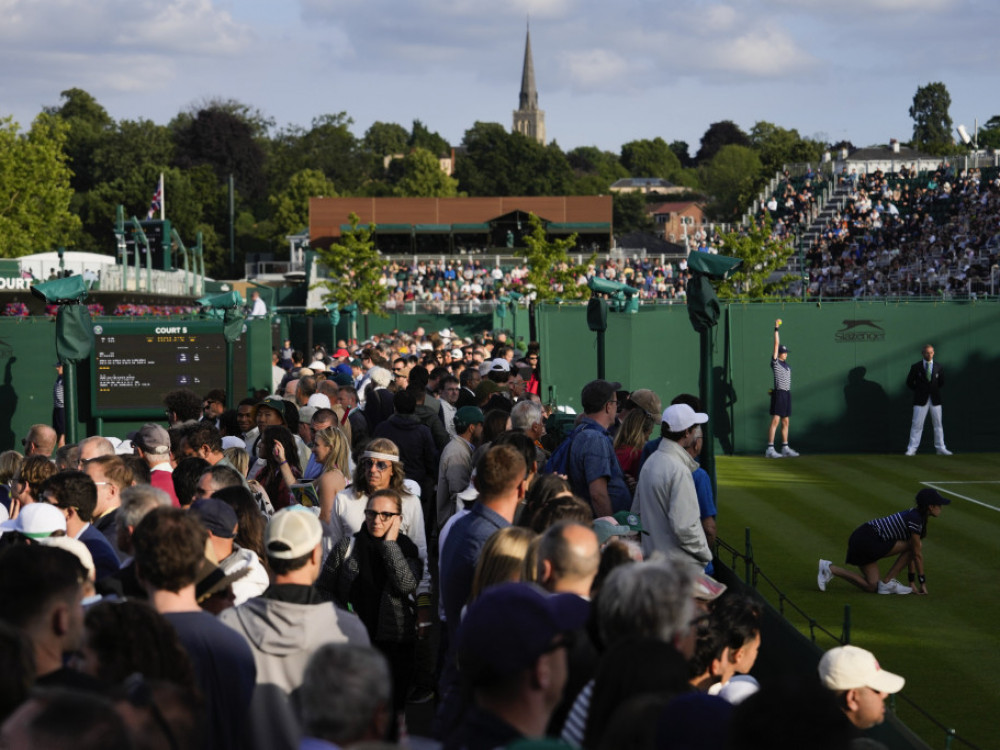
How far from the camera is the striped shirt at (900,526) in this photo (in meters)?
12.9

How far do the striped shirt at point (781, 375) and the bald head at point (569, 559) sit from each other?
19054mm

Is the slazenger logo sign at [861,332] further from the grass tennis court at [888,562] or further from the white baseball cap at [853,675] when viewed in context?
the white baseball cap at [853,675]

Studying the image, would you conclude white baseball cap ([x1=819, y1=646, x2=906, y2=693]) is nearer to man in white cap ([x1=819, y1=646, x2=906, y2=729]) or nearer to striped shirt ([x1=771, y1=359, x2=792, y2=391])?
man in white cap ([x1=819, y1=646, x2=906, y2=729])

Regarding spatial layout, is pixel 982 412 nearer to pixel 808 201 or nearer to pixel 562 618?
pixel 562 618

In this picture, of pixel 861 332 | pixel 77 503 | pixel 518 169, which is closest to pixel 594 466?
pixel 77 503

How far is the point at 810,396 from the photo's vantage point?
25.2 m

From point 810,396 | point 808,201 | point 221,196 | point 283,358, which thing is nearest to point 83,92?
point 221,196

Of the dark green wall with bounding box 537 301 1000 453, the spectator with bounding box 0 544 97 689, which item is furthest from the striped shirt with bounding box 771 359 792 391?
the spectator with bounding box 0 544 97 689

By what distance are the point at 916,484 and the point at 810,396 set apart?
4.68 metres

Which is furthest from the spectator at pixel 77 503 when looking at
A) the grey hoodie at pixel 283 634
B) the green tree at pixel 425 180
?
the green tree at pixel 425 180

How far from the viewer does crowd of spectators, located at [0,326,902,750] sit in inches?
149

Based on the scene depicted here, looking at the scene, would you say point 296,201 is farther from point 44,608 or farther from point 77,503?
point 44,608

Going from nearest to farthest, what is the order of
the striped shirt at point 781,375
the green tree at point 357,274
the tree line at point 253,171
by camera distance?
1. the striped shirt at point 781,375
2. the green tree at point 357,274
3. the tree line at point 253,171

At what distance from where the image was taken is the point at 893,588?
13.2m
